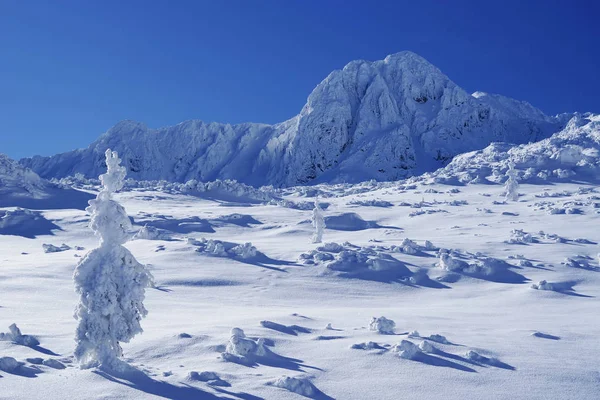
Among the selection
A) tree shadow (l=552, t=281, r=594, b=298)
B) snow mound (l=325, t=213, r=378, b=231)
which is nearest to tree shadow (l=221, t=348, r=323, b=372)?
tree shadow (l=552, t=281, r=594, b=298)

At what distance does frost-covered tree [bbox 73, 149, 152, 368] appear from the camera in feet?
30.9

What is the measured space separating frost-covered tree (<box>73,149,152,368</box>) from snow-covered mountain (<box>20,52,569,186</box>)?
346 feet

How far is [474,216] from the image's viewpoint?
142 feet

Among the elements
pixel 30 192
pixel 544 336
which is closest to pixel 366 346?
pixel 544 336

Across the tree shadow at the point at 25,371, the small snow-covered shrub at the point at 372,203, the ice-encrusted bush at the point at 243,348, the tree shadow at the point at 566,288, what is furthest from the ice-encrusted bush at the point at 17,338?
the small snow-covered shrub at the point at 372,203

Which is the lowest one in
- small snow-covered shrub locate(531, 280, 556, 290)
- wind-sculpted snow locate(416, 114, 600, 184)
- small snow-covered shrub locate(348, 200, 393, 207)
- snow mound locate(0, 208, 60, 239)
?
snow mound locate(0, 208, 60, 239)

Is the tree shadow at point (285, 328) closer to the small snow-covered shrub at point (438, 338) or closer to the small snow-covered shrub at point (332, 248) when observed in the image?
the small snow-covered shrub at point (438, 338)

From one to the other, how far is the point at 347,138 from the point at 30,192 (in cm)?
9228

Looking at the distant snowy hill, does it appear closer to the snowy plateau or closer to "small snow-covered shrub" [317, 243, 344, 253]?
the snowy plateau

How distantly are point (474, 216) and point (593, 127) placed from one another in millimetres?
53290

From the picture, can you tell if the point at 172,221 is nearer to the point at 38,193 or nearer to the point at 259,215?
the point at 259,215

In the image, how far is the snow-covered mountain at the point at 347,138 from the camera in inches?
4938

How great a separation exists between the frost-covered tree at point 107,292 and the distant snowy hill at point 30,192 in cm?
5191

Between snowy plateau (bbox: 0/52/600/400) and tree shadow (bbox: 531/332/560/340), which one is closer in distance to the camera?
snowy plateau (bbox: 0/52/600/400)
